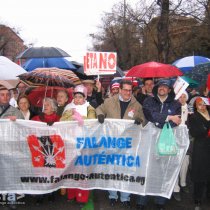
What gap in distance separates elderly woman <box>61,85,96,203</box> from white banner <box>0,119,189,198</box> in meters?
0.23

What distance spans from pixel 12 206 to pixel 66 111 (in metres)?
1.57

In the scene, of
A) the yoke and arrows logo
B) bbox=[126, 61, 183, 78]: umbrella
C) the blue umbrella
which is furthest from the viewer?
the blue umbrella

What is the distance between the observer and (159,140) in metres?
4.87

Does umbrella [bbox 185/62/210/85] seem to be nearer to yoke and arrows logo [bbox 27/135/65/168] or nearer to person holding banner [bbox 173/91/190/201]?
person holding banner [bbox 173/91/190/201]

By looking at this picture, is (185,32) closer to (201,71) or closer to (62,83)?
(201,71)

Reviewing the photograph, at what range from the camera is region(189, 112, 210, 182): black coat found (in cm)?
498

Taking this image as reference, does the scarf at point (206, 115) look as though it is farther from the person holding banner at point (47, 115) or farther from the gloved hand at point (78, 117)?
the person holding banner at point (47, 115)

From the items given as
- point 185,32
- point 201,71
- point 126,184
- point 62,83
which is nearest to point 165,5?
point 185,32

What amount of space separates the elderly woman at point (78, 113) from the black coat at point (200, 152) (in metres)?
1.46

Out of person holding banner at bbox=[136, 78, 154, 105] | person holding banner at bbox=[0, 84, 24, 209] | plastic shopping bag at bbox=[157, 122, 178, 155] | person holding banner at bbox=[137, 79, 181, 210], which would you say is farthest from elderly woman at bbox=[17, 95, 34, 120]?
person holding banner at bbox=[136, 78, 154, 105]

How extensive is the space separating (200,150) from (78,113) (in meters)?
1.83

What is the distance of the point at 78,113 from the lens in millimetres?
5199

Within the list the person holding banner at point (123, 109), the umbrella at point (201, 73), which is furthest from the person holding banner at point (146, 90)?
the person holding banner at point (123, 109)

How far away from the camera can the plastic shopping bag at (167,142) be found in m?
4.79
